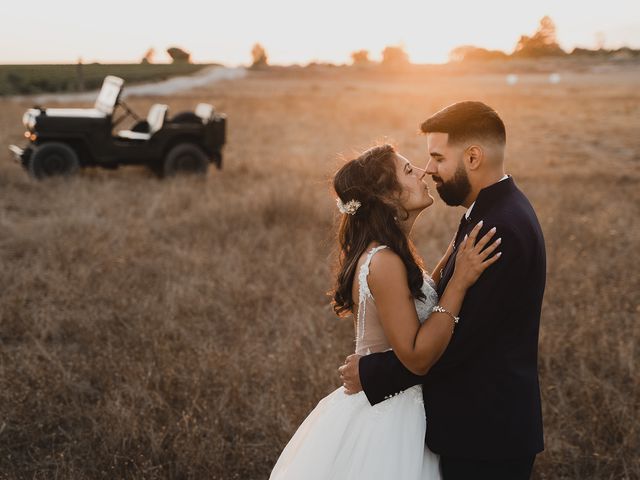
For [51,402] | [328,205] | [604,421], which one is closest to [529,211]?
[604,421]

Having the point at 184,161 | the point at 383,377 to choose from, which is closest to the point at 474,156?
the point at 383,377

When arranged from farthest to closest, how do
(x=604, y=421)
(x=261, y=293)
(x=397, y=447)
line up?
(x=261, y=293), (x=604, y=421), (x=397, y=447)

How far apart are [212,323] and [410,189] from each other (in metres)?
3.22

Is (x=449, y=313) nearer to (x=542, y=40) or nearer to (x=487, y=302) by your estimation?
(x=487, y=302)

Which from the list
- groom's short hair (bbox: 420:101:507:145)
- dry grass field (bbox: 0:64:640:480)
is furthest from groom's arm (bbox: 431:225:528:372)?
dry grass field (bbox: 0:64:640:480)

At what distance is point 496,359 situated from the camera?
1.85 meters

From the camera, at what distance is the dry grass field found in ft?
11.2

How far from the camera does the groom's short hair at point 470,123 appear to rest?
6.32 ft

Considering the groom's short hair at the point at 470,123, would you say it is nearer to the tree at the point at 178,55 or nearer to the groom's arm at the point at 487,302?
the groom's arm at the point at 487,302

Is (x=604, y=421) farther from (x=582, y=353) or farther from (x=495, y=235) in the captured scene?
(x=495, y=235)

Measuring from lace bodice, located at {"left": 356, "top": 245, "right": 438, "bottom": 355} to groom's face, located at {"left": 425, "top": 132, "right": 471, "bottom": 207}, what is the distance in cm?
28

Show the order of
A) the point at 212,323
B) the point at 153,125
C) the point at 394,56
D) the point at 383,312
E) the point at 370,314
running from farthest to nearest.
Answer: the point at 394,56, the point at 153,125, the point at 212,323, the point at 370,314, the point at 383,312

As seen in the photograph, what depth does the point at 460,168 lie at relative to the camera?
6.55 feet

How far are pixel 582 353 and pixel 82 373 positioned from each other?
3.39m
